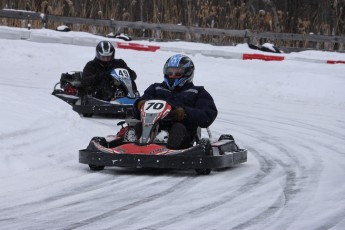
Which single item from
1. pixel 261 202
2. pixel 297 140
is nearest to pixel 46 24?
pixel 297 140

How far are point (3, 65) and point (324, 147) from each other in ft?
39.6

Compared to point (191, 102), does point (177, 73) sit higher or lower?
higher

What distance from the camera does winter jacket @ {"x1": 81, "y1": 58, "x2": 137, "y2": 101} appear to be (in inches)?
569

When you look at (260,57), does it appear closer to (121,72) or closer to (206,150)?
(121,72)

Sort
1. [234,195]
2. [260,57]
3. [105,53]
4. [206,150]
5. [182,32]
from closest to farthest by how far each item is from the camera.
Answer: [234,195]
[206,150]
[105,53]
[260,57]
[182,32]

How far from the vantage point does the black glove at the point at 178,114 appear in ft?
30.0

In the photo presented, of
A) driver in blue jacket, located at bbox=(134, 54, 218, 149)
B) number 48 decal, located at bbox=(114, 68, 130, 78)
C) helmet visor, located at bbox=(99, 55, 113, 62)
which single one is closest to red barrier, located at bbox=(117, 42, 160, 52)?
helmet visor, located at bbox=(99, 55, 113, 62)

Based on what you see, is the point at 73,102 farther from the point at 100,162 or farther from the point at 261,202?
the point at 261,202

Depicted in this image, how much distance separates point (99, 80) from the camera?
571 inches

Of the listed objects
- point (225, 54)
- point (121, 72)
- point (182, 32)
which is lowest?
point (225, 54)

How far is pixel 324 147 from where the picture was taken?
37.9ft

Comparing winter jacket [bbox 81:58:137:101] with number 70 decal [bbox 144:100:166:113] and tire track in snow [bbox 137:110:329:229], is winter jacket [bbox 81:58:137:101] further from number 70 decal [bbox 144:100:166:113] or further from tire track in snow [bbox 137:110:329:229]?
number 70 decal [bbox 144:100:166:113]

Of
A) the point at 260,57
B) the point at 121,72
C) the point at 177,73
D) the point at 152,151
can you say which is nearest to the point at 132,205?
the point at 152,151

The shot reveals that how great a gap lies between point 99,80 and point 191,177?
20.1 ft
